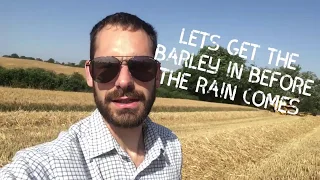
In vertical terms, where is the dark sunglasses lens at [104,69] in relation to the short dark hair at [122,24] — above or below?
below

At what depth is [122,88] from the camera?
7.23 feet

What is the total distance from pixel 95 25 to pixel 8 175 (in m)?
1.13

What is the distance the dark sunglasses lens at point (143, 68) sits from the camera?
223 centimetres

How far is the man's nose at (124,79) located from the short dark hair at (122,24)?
234mm

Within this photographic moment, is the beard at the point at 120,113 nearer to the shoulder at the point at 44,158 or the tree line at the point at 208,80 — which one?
the shoulder at the point at 44,158

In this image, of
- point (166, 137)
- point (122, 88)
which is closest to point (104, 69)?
point (122, 88)

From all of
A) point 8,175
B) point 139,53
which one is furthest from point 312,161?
point 8,175

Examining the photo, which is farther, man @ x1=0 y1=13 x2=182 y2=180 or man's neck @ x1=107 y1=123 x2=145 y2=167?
man's neck @ x1=107 y1=123 x2=145 y2=167

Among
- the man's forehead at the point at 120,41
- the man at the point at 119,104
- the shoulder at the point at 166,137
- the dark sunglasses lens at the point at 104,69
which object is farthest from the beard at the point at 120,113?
the shoulder at the point at 166,137

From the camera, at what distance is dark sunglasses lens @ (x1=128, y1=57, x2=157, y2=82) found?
7.32 feet

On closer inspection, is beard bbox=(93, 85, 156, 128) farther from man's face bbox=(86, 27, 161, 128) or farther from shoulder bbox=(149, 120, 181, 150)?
shoulder bbox=(149, 120, 181, 150)

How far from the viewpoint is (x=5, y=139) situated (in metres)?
9.15

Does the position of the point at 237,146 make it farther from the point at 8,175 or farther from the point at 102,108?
the point at 8,175

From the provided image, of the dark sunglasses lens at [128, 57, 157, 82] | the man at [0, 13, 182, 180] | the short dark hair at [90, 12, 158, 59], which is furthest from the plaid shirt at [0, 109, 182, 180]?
the short dark hair at [90, 12, 158, 59]
